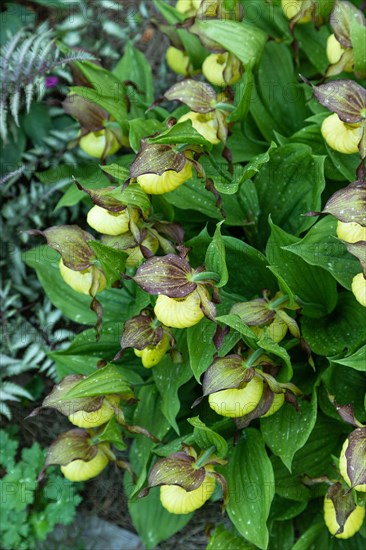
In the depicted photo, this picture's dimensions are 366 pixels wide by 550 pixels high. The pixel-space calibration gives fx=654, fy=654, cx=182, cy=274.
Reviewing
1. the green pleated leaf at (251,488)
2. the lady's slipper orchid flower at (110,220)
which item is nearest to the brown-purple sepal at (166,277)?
the lady's slipper orchid flower at (110,220)

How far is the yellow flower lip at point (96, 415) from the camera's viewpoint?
54.4 inches

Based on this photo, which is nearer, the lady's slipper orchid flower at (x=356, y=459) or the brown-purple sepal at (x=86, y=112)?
the lady's slipper orchid flower at (x=356, y=459)

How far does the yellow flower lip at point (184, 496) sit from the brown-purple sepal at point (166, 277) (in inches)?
15.7

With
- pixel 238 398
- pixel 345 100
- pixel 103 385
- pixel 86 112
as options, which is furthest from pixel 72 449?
pixel 345 100

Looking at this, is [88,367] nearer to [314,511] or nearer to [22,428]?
[22,428]

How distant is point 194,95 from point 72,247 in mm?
432

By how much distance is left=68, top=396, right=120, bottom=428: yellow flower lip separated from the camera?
1381mm

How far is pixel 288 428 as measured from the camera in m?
1.45

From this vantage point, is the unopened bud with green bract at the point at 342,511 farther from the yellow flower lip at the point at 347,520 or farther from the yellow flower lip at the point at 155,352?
the yellow flower lip at the point at 155,352

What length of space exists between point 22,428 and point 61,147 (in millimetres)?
892

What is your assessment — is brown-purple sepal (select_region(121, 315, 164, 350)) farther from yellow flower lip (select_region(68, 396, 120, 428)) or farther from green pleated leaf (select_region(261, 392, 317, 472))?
green pleated leaf (select_region(261, 392, 317, 472))

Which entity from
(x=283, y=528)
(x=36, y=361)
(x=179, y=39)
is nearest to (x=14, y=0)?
(x=179, y=39)

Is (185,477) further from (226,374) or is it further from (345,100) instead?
(345,100)

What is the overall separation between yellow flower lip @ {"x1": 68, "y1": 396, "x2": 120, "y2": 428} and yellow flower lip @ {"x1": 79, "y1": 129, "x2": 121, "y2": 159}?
2.11 feet
